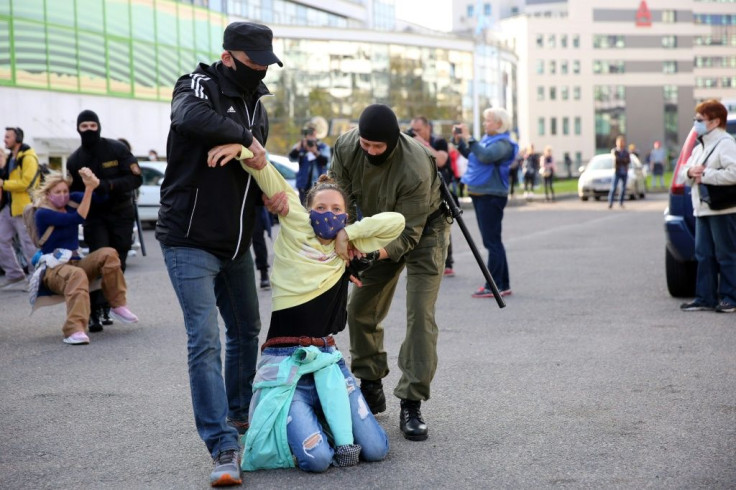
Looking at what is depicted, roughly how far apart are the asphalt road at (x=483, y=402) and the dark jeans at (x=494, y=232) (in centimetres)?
31

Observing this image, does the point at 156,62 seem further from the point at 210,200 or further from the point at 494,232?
the point at 210,200

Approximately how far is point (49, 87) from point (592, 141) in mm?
99108

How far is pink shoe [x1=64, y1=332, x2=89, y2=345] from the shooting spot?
8.91 meters

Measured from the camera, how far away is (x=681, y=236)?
1054 centimetres

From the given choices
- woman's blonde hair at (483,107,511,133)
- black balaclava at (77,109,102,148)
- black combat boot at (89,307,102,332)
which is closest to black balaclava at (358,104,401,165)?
black balaclava at (77,109,102,148)

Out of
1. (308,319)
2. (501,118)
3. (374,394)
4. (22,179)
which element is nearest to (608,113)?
(22,179)

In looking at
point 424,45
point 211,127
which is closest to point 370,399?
point 211,127

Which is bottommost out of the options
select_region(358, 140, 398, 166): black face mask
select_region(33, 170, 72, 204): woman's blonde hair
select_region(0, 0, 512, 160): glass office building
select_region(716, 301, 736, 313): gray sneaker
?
select_region(716, 301, 736, 313): gray sneaker

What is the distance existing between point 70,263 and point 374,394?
4.51 meters

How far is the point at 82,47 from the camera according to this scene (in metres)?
37.2

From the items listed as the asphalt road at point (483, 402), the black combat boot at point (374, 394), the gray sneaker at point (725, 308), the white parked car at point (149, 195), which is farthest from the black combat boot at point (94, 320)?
the white parked car at point (149, 195)

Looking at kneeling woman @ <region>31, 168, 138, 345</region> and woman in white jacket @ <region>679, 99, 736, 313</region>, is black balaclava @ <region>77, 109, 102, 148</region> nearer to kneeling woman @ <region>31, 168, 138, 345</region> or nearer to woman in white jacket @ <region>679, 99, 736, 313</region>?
kneeling woman @ <region>31, 168, 138, 345</region>

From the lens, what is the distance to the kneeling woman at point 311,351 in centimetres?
490

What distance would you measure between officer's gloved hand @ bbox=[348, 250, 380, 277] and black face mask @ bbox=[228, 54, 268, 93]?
3.33 ft
